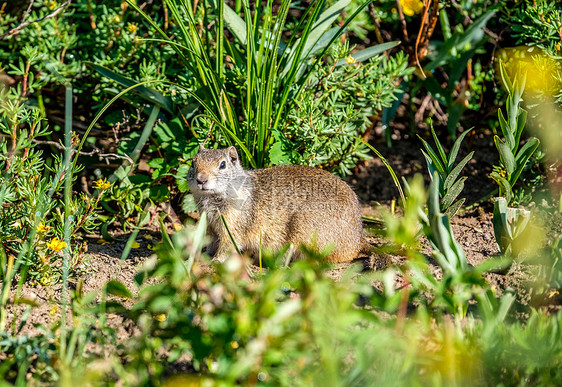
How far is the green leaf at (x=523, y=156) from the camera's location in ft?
11.0

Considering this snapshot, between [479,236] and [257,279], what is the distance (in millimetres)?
1534

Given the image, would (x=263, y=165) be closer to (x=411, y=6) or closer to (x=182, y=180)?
(x=182, y=180)

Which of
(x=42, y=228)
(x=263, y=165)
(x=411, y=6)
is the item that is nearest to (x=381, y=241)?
(x=263, y=165)

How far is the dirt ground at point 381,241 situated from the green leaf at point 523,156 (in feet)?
1.61

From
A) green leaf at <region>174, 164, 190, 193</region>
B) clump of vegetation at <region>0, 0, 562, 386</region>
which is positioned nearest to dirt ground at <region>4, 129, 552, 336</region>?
clump of vegetation at <region>0, 0, 562, 386</region>

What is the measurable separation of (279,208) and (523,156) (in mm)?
1428

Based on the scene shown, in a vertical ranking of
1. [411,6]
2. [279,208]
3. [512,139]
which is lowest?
[279,208]

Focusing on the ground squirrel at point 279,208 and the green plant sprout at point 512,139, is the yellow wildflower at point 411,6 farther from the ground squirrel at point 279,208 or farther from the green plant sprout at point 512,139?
the ground squirrel at point 279,208

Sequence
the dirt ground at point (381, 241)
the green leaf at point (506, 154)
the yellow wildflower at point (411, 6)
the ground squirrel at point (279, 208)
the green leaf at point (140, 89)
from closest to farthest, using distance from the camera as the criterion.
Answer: the dirt ground at point (381, 241) → the green leaf at point (506, 154) → the ground squirrel at point (279, 208) → the green leaf at point (140, 89) → the yellow wildflower at point (411, 6)

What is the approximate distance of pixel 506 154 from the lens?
331 centimetres

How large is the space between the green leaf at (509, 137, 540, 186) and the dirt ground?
491 millimetres

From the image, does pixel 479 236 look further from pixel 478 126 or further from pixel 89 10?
pixel 89 10

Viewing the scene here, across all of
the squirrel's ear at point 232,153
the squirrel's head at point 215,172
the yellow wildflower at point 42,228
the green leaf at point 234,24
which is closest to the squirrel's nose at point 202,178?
the squirrel's head at point 215,172

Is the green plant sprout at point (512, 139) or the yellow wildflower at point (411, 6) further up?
the yellow wildflower at point (411, 6)
